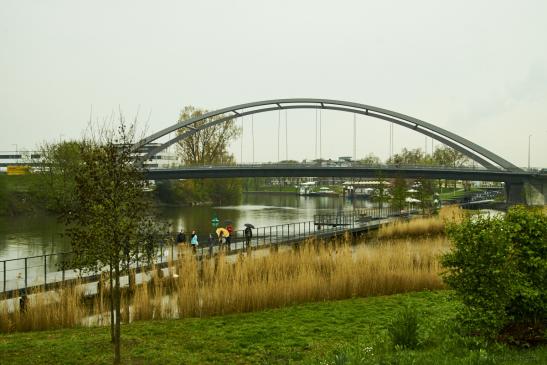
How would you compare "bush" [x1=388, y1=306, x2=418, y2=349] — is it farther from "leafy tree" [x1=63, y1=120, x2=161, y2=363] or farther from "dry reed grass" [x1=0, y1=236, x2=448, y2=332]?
"leafy tree" [x1=63, y1=120, x2=161, y2=363]

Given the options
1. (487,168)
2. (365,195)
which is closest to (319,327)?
(487,168)

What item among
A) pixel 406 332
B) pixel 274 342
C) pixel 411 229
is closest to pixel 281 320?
pixel 274 342

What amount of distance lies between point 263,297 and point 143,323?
264 cm

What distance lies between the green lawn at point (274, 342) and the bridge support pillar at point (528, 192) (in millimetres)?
48669

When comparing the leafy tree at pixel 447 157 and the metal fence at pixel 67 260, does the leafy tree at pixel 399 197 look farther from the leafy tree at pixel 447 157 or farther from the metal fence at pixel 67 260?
the leafy tree at pixel 447 157

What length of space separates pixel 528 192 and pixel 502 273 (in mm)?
52958

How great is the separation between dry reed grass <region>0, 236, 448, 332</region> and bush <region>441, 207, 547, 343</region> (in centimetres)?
328

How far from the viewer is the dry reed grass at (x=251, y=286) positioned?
9.75 m

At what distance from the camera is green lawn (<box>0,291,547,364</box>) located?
6.03 meters

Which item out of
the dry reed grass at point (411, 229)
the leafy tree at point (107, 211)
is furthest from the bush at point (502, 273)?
the dry reed grass at point (411, 229)

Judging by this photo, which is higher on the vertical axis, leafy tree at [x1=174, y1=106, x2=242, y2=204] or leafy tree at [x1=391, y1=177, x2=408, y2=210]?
leafy tree at [x1=174, y1=106, x2=242, y2=204]

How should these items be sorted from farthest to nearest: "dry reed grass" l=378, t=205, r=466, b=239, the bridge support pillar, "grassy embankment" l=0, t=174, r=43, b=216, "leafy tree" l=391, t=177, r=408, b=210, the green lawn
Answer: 1. the bridge support pillar
2. "grassy embankment" l=0, t=174, r=43, b=216
3. "leafy tree" l=391, t=177, r=408, b=210
4. "dry reed grass" l=378, t=205, r=466, b=239
5. the green lawn

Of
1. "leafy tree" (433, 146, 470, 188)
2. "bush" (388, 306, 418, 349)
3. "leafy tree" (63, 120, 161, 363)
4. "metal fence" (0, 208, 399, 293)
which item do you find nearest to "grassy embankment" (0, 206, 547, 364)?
"bush" (388, 306, 418, 349)

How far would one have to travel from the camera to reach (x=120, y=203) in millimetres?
6840
